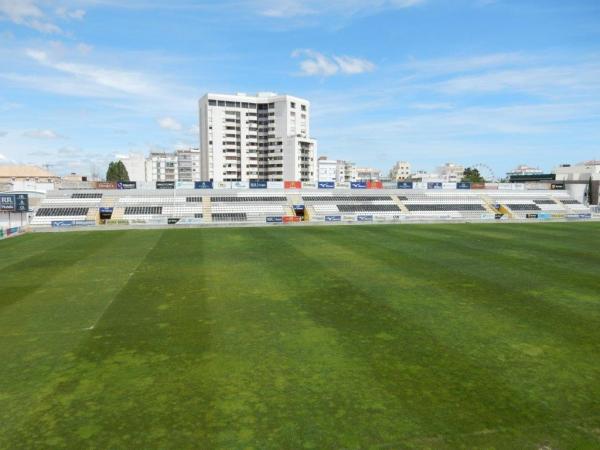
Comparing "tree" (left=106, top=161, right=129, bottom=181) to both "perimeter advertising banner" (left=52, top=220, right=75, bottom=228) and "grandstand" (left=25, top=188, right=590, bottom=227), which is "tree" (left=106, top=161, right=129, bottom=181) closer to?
"grandstand" (left=25, top=188, right=590, bottom=227)

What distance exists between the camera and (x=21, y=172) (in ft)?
382

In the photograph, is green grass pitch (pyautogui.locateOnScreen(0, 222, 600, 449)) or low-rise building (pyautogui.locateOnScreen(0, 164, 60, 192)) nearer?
green grass pitch (pyautogui.locateOnScreen(0, 222, 600, 449))

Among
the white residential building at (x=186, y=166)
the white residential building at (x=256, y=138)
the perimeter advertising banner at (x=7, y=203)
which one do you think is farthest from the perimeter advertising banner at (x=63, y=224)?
the white residential building at (x=186, y=166)

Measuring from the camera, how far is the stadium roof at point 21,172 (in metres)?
114

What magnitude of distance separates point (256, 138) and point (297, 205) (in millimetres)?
57438

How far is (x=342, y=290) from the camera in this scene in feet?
62.0

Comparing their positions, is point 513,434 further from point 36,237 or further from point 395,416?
point 36,237

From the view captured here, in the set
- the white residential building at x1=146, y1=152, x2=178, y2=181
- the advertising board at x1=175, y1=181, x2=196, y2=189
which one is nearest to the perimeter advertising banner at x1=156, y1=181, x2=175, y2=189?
the advertising board at x1=175, y1=181, x2=196, y2=189

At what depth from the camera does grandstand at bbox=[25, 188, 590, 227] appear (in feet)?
191

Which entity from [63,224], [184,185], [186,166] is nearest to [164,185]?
[184,185]

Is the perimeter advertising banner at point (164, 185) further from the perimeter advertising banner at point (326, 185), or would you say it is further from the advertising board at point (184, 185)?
the perimeter advertising banner at point (326, 185)

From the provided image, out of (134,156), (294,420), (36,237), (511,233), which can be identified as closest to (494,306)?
(294,420)

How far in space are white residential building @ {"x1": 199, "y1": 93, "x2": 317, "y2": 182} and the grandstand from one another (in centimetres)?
4526

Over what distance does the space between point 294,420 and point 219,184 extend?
205 feet
